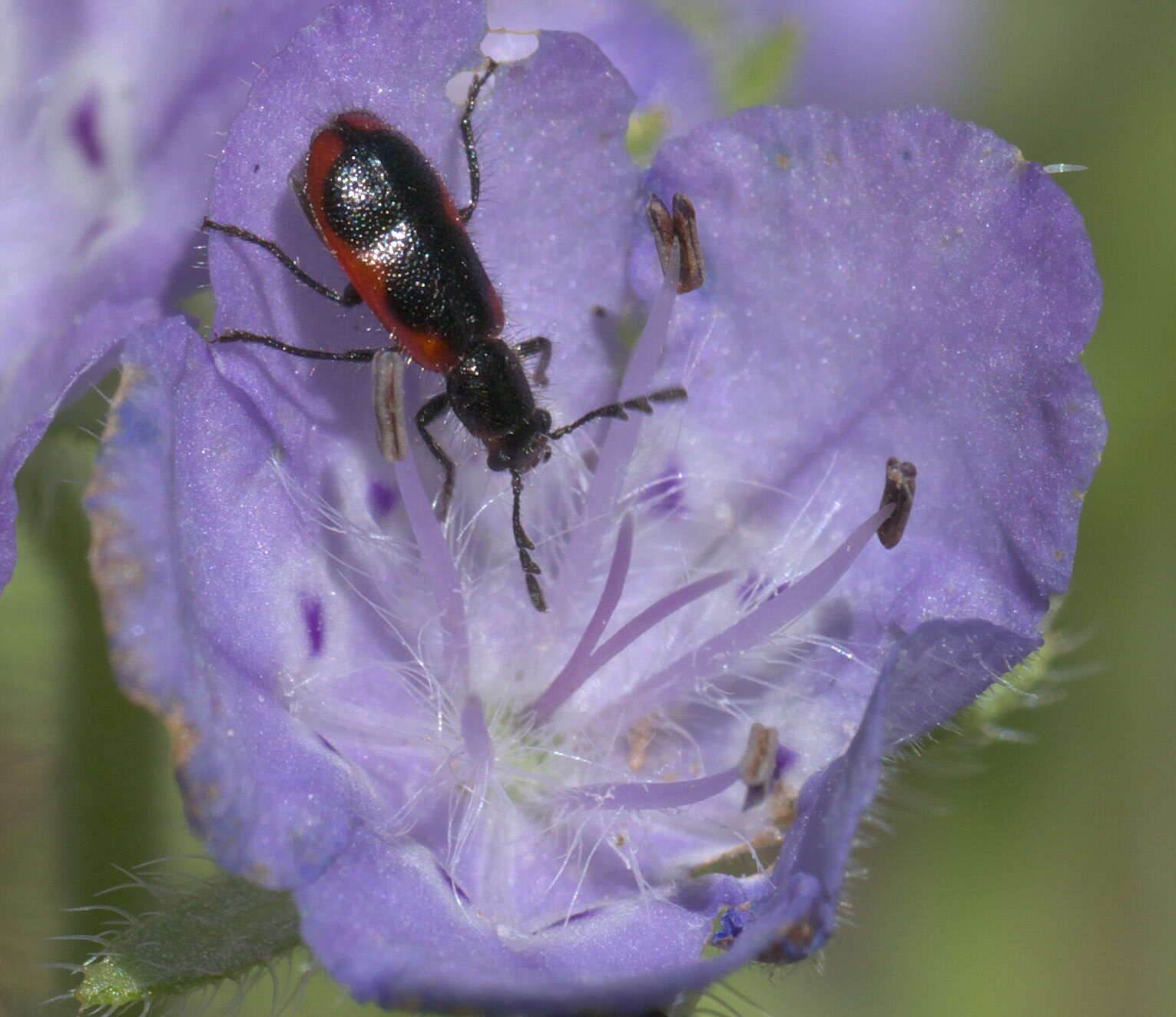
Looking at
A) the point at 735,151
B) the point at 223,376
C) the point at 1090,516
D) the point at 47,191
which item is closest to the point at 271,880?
the point at 223,376

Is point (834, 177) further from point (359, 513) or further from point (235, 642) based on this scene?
point (235, 642)

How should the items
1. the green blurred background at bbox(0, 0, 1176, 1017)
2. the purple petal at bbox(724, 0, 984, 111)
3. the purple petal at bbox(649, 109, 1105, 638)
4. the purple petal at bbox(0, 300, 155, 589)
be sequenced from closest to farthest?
the purple petal at bbox(0, 300, 155, 589) → the purple petal at bbox(649, 109, 1105, 638) → the purple petal at bbox(724, 0, 984, 111) → the green blurred background at bbox(0, 0, 1176, 1017)

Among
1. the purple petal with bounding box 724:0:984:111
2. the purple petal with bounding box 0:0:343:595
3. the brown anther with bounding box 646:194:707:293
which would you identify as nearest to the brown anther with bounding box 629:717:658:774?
the brown anther with bounding box 646:194:707:293

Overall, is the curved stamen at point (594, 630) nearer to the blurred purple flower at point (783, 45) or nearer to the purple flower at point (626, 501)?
the purple flower at point (626, 501)

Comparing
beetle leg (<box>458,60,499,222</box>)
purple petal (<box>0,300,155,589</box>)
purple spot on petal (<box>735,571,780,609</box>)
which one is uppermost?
beetle leg (<box>458,60,499,222</box>)

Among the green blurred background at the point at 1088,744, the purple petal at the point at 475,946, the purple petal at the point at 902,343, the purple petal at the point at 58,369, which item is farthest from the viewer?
the green blurred background at the point at 1088,744

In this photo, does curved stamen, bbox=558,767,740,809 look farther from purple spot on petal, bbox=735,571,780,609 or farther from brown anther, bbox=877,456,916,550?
brown anther, bbox=877,456,916,550

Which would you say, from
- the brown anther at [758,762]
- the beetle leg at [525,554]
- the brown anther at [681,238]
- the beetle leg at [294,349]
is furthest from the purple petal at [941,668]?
the beetle leg at [294,349]
